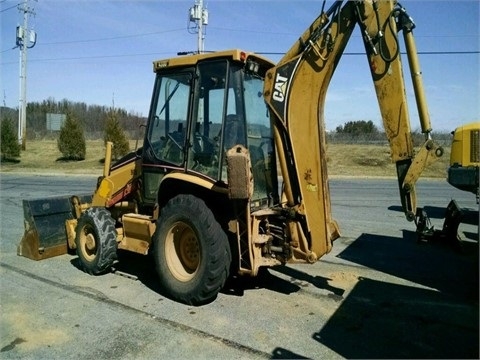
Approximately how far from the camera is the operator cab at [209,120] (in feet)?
15.7

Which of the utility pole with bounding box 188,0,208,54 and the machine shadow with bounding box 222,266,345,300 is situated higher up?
the utility pole with bounding box 188,0,208,54

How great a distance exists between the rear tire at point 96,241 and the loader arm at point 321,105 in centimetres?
260

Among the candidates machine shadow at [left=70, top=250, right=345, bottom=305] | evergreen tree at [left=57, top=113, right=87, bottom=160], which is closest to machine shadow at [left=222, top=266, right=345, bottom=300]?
machine shadow at [left=70, top=250, right=345, bottom=305]

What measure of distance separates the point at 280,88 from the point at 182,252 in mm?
2310

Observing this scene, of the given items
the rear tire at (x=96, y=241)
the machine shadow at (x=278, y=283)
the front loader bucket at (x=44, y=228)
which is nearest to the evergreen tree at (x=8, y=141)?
the front loader bucket at (x=44, y=228)

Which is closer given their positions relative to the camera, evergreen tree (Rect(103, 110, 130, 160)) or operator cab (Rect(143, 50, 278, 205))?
operator cab (Rect(143, 50, 278, 205))

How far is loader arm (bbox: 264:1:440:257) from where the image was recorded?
13.8 feet

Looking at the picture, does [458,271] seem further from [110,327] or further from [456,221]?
[110,327]

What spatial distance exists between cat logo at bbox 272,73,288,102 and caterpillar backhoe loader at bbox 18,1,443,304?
0.04 ft

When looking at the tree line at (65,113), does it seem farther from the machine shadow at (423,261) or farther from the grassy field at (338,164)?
the machine shadow at (423,261)

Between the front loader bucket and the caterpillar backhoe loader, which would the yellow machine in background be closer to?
the caterpillar backhoe loader

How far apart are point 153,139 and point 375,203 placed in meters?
9.07

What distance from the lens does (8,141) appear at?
29500mm

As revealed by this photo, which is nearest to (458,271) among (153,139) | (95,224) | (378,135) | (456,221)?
(456,221)
